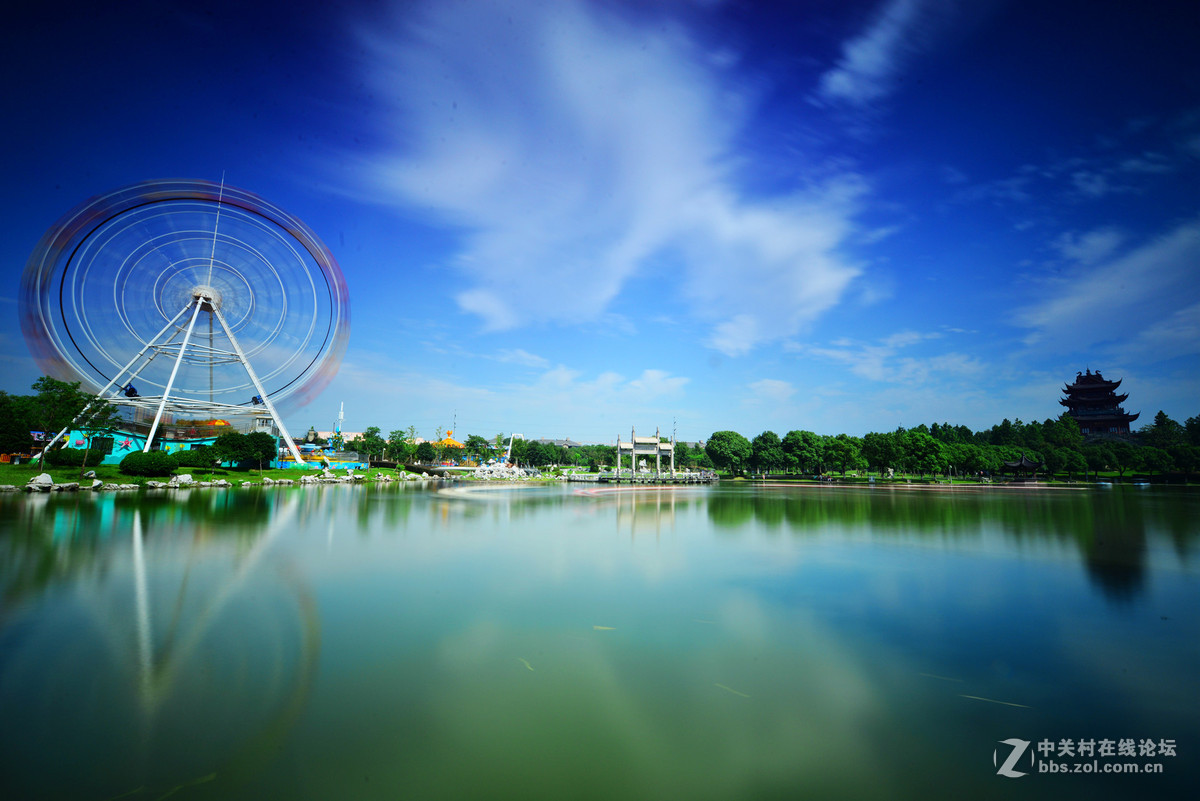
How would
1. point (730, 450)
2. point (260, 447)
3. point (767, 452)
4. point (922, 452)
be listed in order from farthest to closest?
point (730, 450)
point (767, 452)
point (922, 452)
point (260, 447)

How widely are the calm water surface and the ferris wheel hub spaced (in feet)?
125

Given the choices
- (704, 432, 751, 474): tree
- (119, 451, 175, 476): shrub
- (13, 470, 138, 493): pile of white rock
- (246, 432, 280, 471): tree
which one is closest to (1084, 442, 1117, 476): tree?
(704, 432, 751, 474): tree

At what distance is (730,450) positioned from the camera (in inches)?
3797

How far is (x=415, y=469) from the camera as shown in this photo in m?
83.7

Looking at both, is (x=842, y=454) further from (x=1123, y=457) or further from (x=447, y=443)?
(x=447, y=443)

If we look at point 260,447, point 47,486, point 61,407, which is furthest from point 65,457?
point 47,486

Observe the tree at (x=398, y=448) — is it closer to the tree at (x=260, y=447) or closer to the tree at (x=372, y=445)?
the tree at (x=372, y=445)

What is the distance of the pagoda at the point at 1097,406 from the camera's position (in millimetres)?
81125

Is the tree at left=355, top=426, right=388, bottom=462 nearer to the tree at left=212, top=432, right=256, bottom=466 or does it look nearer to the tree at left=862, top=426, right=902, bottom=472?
the tree at left=212, top=432, right=256, bottom=466

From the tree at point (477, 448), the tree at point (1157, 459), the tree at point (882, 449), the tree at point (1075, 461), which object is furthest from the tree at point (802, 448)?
the tree at point (477, 448)

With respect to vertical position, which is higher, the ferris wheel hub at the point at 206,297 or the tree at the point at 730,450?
the ferris wheel hub at the point at 206,297

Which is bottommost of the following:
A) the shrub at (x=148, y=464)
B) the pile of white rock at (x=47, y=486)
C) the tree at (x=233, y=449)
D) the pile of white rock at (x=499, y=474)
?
the pile of white rock at (x=499, y=474)

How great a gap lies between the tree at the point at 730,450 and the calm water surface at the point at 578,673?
83.2 metres

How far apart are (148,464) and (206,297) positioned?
15897mm
